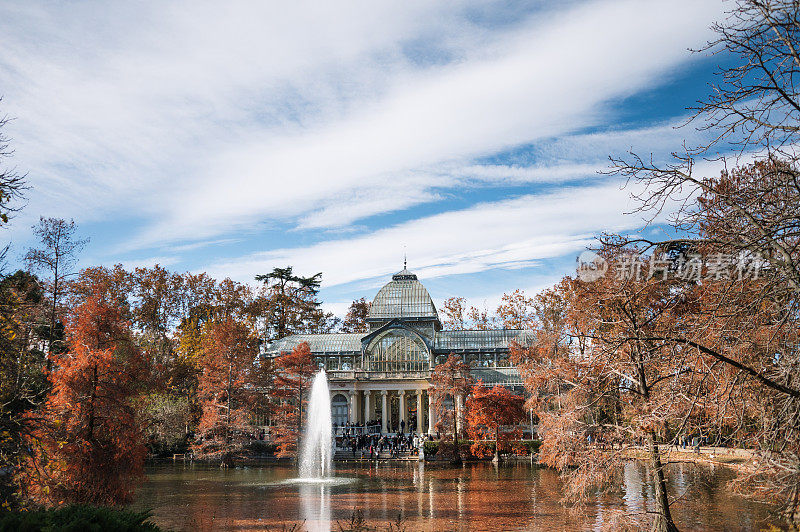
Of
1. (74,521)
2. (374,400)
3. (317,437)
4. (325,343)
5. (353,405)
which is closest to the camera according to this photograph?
(74,521)

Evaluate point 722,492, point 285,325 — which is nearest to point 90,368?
point 722,492

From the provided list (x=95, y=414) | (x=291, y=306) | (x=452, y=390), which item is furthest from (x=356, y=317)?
(x=95, y=414)

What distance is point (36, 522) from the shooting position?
8.92 metres

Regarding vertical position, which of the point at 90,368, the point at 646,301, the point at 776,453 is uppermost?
the point at 646,301

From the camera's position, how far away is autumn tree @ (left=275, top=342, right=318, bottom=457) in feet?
127

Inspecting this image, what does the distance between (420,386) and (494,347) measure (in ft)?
26.7

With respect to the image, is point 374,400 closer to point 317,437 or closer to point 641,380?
point 317,437

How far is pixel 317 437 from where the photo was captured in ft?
127

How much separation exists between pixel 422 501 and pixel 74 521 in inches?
670

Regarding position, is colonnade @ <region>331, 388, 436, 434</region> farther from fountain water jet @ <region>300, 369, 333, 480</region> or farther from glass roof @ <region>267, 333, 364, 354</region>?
fountain water jet @ <region>300, 369, 333, 480</region>

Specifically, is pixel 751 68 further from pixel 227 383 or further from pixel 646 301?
pixel 227 383

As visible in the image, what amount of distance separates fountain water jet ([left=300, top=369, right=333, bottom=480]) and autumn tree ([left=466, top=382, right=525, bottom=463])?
934 cm

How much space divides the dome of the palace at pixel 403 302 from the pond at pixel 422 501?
93.6 feet

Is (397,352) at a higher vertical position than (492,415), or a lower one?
higher
